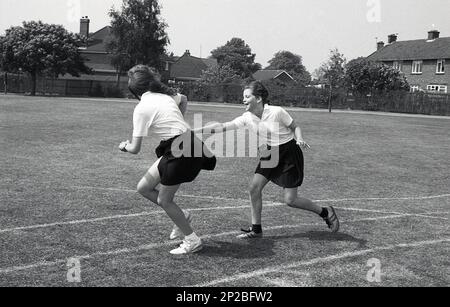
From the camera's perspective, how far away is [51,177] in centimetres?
1051

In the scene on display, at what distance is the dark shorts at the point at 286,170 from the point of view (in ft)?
21.4

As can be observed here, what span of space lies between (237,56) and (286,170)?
12038 centimetres

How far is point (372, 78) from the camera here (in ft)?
181

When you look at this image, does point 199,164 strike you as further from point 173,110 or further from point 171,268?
point 171,268

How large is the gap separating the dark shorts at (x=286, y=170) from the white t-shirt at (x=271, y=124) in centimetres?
10

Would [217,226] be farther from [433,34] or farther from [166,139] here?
[433,34]

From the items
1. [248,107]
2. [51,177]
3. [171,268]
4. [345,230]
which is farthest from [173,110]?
[51,177]

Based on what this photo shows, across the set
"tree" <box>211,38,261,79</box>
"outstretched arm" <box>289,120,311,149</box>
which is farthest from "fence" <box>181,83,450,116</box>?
"tree" <box>211,38,261,79</box>

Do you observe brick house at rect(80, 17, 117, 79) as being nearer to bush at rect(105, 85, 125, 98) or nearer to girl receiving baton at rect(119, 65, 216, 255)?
bush at rect(105, 85, 125, 98)

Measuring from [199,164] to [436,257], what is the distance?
2.82 metres

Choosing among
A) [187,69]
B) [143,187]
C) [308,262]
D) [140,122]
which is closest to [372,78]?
[187,69]

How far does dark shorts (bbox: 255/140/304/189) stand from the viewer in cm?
652

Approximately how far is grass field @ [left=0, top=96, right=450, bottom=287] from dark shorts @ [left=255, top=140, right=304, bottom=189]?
2.32ft

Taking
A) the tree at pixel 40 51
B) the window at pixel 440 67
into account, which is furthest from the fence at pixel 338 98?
the window at pixel 440 67
